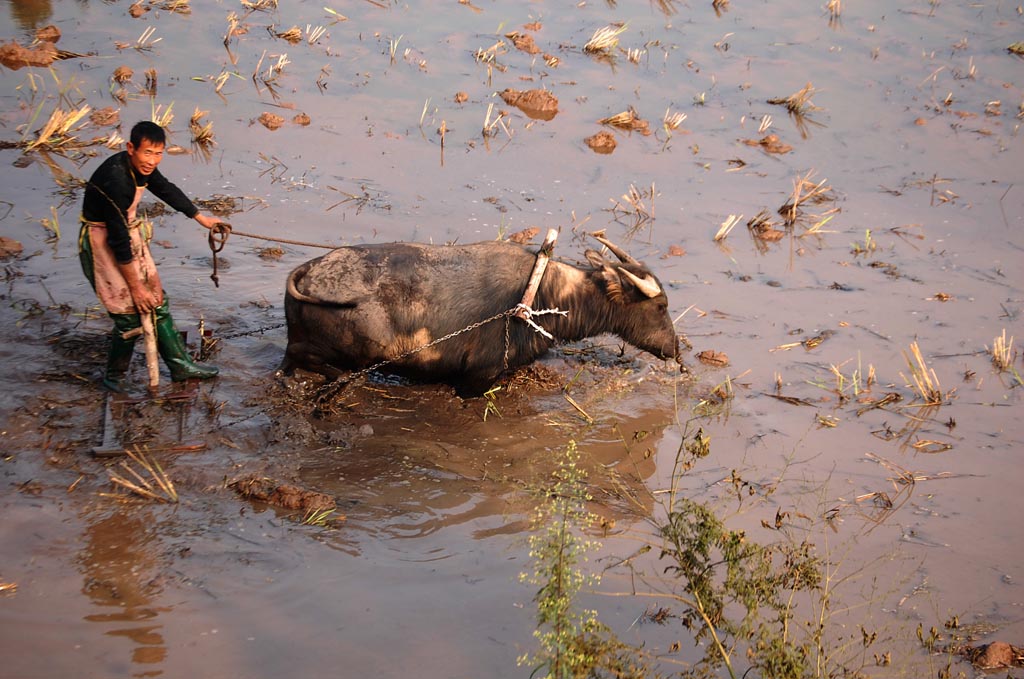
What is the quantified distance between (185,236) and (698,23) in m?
8.17

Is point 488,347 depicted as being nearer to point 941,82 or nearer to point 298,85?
point 298,85

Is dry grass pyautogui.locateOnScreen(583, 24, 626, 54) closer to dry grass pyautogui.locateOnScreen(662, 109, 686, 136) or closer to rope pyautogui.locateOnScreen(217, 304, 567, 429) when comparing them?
dry grass pyautogui.locateOnScreen(662, 109, 686, 136)

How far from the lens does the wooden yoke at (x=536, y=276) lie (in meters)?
5.52

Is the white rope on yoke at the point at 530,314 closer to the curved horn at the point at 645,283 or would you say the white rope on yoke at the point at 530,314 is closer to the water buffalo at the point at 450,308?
the water buffalo at the point at 450,308

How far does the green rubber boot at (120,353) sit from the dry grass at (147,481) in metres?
0.75

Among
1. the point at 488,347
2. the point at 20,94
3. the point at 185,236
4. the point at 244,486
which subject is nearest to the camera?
the point at 244,486

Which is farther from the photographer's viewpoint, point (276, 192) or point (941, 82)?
point (941, 82)

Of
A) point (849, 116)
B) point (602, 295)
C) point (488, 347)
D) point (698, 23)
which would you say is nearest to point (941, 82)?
point (849, 116)

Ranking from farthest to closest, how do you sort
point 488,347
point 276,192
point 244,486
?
point 276,192 < point 488,347 < point 244,486

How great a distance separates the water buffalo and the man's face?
1.04 m

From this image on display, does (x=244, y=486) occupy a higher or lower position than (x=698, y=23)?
lower

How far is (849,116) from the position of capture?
35.1 ft

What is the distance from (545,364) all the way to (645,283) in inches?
39.2

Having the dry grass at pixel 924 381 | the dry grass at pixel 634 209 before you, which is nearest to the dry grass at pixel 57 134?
the dry grass at pixel 634 209
